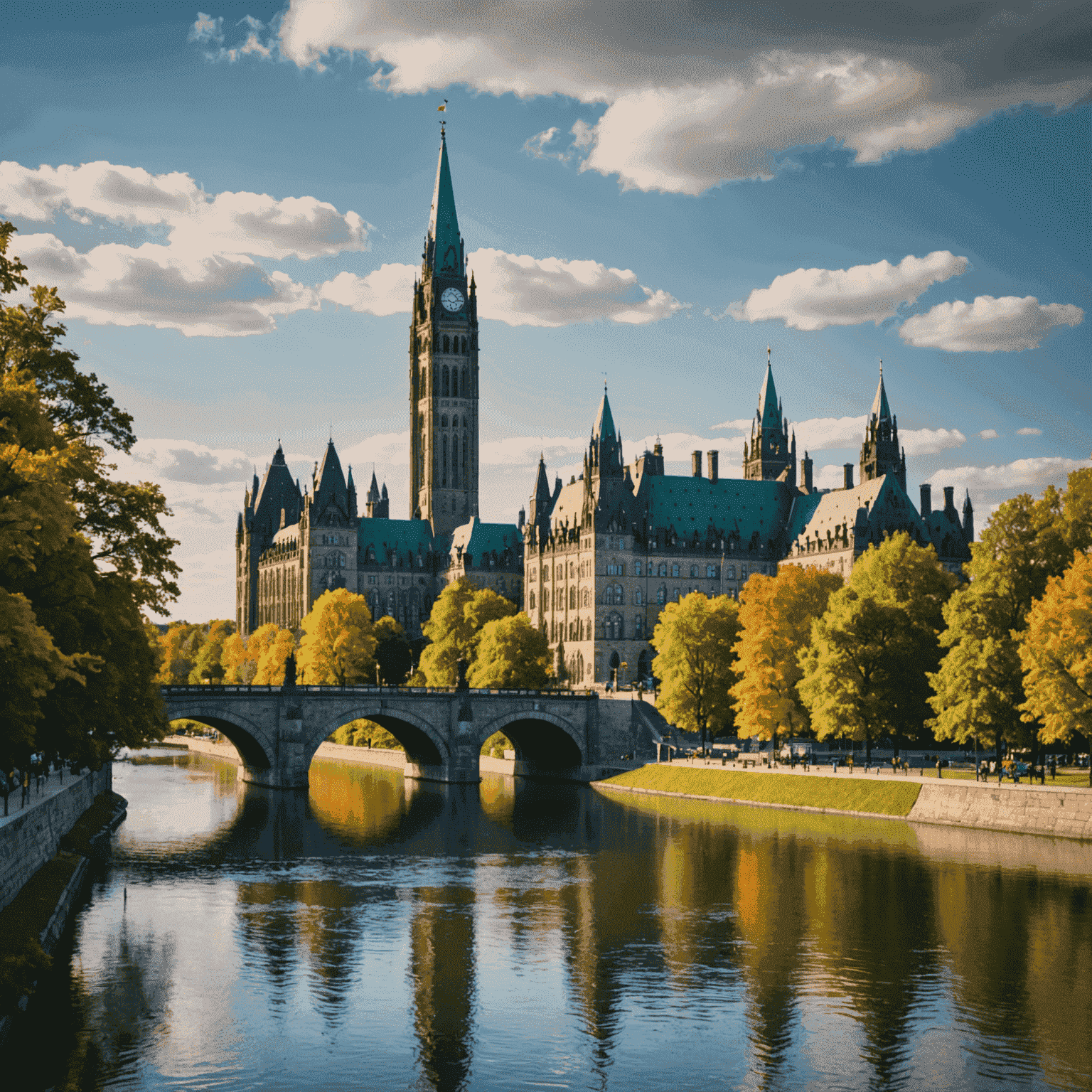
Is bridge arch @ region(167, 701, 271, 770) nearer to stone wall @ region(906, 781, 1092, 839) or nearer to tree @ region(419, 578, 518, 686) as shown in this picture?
tree @ region(419, 578, 518, 686)

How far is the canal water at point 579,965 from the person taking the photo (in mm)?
39406

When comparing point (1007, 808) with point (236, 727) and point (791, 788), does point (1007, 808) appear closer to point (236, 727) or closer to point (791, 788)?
point (791, 788)

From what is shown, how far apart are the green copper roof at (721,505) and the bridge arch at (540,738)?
162ft

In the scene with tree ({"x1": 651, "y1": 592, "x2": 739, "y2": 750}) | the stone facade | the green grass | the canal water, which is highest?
the stone facade

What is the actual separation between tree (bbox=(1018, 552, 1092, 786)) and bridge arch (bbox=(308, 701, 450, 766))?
5947 cm

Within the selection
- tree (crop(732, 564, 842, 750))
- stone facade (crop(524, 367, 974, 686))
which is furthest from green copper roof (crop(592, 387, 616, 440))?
tree (crop(732, 564, 842, 750))

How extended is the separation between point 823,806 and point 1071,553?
70.5 feet

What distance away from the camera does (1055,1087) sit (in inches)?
1480

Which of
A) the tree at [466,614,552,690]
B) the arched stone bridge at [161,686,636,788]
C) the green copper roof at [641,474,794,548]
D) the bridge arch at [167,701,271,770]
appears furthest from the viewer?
the green copper roof at [641,474,794,548]

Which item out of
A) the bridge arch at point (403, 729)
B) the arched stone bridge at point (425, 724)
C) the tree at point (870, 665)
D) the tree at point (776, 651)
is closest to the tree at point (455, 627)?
the arched stone bridge at point (425, 724)

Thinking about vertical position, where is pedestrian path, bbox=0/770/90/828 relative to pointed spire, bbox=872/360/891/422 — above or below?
below

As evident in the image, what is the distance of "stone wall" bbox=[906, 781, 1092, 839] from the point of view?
7619 cm

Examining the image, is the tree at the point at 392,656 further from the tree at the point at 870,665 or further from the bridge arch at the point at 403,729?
the tree at the point at 870,665

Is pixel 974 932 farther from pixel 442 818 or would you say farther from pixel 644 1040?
pixel 442 818
